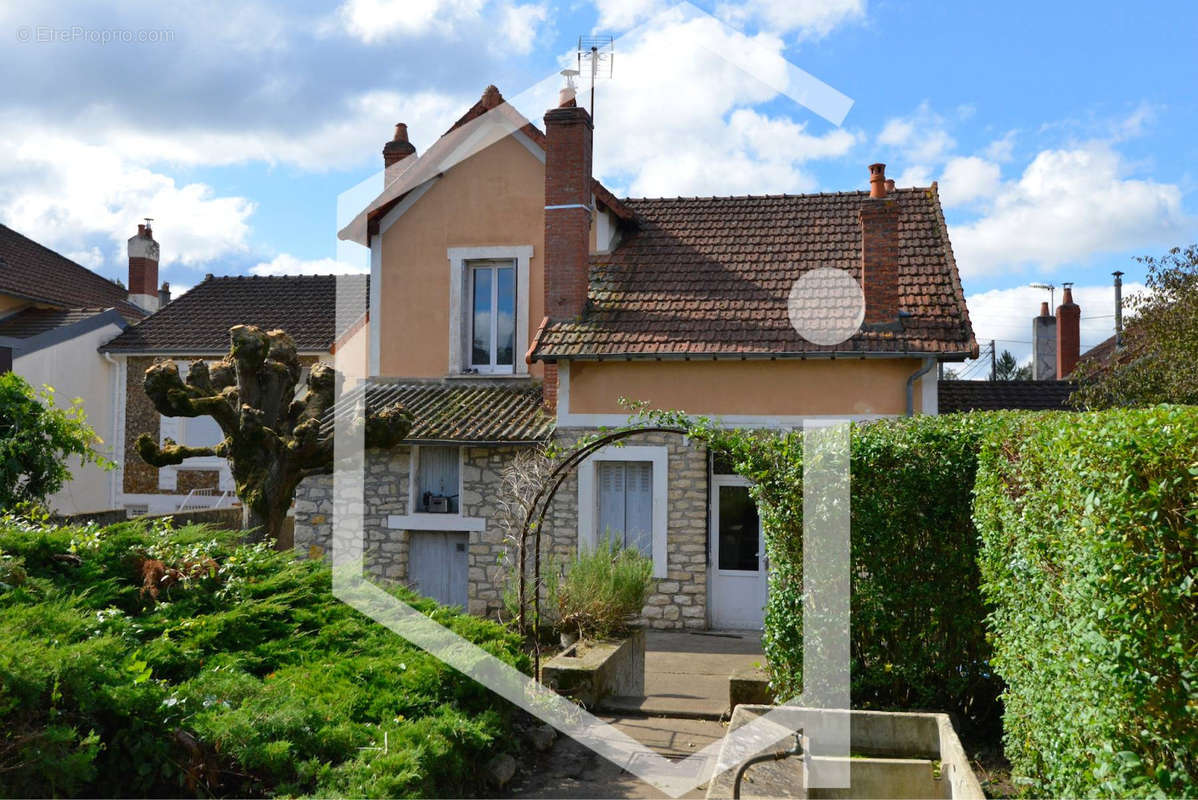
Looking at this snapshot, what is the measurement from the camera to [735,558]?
12.6m

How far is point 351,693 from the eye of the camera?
609cm

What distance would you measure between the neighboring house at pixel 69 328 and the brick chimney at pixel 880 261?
559 inches

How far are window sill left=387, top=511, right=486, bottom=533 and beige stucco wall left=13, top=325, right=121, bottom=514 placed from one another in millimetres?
9148

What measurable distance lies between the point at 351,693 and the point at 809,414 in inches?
294

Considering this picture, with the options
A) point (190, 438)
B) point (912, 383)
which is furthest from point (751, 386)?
point (190, 438)

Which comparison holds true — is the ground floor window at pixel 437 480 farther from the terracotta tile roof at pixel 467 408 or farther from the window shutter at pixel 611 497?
the window shutter at pixel 611 497

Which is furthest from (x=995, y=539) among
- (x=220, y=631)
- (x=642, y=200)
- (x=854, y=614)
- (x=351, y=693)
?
(x=642, y=200)

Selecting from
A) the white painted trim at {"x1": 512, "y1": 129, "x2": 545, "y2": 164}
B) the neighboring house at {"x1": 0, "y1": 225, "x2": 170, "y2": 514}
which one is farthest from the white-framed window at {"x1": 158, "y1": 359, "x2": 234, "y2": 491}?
the white painted trim at {"x1": 512, "y1": 129, "x2": 545, "y2": 164}

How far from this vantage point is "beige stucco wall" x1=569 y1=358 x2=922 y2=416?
38.8 feet

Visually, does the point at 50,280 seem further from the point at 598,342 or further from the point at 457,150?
the point at 598,342

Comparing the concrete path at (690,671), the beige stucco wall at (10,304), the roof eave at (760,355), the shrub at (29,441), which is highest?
the beige stucco wall at (10,304)

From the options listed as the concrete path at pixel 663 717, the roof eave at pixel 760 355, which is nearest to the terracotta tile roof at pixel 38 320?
the roof eave at pixel 760 355

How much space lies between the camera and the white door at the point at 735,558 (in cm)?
1241

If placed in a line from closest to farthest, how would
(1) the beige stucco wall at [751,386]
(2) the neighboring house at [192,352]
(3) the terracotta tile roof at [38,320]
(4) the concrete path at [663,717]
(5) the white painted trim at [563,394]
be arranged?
(4) the concrete path at [663,717], (1) the beige stucco wall at [751,386], (5) the white painted trim at [563,394], (2) the neighboring house at [192,352], (3) the terracotta tile roof at [38,320]
